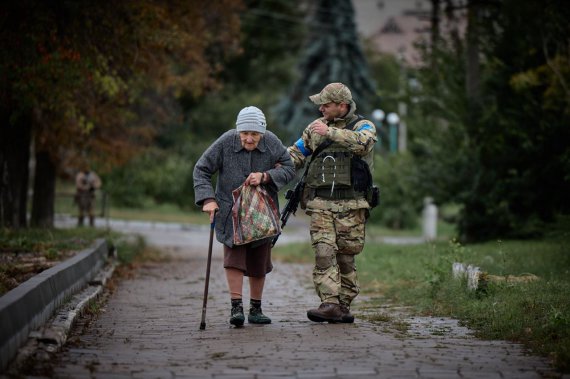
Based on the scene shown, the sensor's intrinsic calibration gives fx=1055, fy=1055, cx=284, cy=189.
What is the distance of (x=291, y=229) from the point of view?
40.4 metres

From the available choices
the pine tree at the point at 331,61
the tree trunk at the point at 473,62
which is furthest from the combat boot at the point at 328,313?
the pine tree at the point at 331,61

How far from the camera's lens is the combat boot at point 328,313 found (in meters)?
9.37

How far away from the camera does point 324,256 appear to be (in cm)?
946

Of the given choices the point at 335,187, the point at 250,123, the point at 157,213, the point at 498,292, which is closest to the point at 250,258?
the point at 335,187

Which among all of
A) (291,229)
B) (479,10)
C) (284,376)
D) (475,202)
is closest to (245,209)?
(284,376)

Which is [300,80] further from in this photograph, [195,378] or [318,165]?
[195,378]

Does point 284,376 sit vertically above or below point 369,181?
below

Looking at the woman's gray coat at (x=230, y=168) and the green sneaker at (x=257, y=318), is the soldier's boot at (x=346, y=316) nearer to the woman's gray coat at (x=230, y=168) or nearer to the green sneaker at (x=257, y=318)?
the green sneaker at (x=257, y=318)

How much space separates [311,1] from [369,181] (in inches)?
1769

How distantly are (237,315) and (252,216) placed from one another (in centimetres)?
87

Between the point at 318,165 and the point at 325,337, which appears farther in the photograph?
the point at 318,165

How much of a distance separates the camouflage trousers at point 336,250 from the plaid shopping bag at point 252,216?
479mm

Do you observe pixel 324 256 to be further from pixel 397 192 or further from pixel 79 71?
pixel 397 192

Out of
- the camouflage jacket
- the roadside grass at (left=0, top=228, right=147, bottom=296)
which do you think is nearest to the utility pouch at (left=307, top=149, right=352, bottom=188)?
the camouflage jacket
